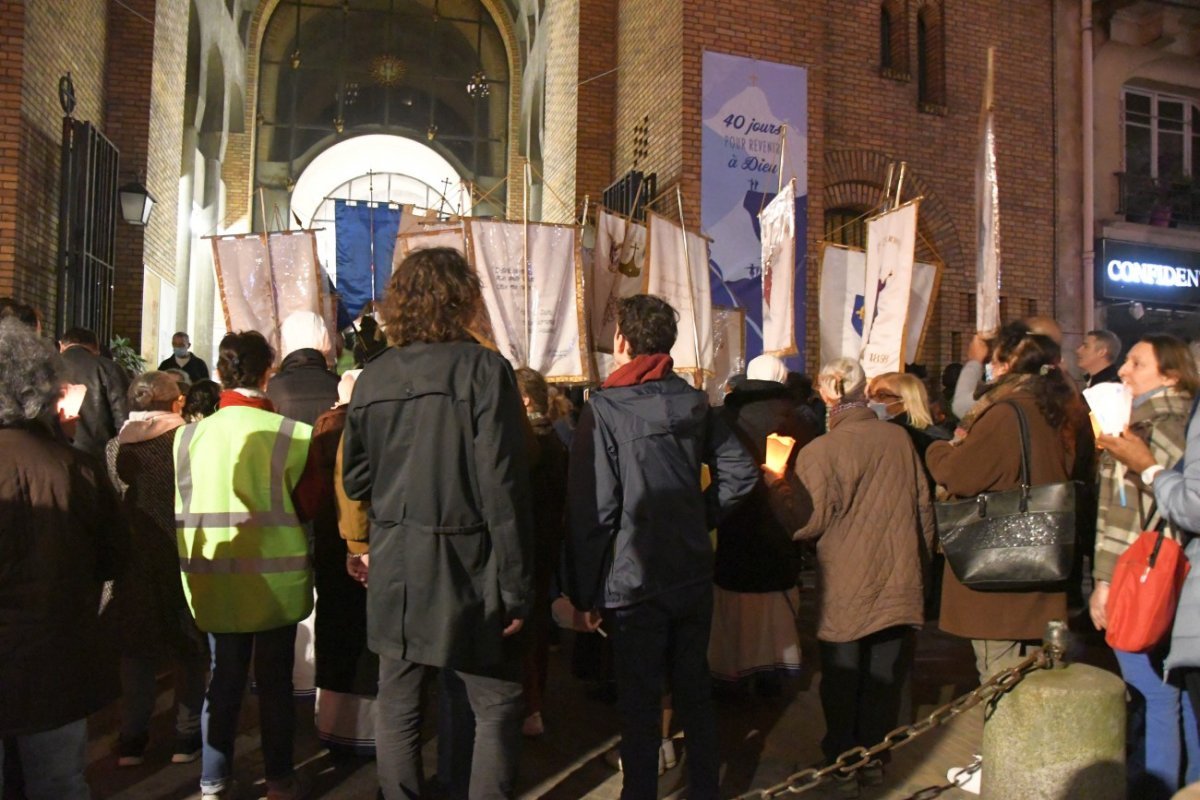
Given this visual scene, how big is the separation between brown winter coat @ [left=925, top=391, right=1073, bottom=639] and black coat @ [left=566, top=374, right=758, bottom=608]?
1.08 meters

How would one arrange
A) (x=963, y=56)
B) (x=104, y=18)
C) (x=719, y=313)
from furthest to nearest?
(x=963, y=56) < (x=104, y=18) < (x=719, y=313)

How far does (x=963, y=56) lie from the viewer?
44.5ft

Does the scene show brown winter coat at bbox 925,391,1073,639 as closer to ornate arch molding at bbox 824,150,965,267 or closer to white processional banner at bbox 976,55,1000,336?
white processional banner at bbox 976,55,1000,336

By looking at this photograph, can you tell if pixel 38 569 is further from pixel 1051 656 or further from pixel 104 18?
pixel 104 18

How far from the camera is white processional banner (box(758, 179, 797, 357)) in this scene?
28.5 ft

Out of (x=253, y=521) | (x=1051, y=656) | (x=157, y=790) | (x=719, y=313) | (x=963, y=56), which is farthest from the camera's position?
(x=963, y=56)

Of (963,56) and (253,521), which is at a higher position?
(963,56)

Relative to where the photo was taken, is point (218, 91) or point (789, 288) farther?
point (218, 91)

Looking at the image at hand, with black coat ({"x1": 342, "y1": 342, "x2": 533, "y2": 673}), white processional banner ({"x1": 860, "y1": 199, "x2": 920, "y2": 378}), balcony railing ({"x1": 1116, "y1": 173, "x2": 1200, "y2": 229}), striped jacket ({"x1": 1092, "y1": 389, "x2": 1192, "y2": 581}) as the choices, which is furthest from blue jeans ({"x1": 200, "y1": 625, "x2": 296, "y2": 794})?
balcony railing ({"x1": 1116, "y1": 173, "x2": 1200, "y2": 229})

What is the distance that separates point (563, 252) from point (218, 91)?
573 inches

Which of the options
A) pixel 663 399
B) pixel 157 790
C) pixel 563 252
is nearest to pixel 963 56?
pixel 563 252

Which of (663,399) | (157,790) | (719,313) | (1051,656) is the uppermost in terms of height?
(719,313)

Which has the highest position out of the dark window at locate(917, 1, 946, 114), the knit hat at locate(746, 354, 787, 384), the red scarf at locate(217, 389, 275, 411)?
the dark window at locate(917, 1, 946, 114)

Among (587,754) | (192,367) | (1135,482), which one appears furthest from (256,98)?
(1135,482)
